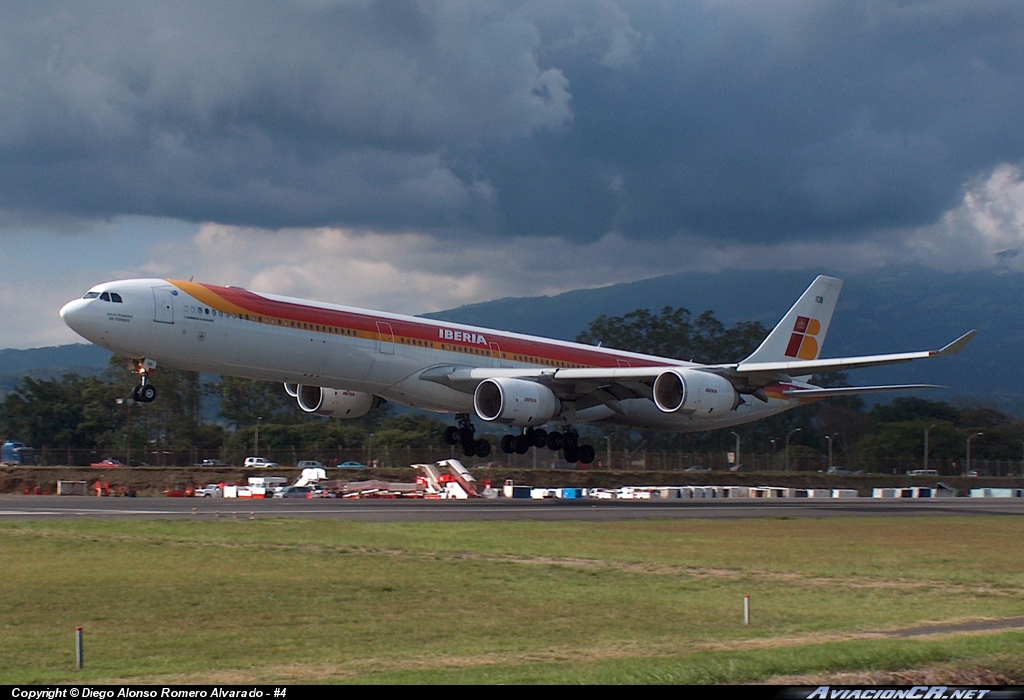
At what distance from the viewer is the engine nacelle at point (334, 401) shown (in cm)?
4962

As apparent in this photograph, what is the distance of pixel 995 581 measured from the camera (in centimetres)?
2425

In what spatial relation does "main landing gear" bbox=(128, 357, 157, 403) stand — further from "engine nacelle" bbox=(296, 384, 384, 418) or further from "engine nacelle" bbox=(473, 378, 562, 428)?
"engine nacelle" bbox=(473, 378, 562, 428)

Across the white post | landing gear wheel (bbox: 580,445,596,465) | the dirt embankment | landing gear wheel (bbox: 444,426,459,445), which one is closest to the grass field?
the white post

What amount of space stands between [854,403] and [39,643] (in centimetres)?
12380

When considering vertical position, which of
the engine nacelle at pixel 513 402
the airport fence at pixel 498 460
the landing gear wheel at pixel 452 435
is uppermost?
the engine nacelle at pixel 513 402

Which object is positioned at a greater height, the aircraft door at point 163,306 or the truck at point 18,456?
the aircraft door at point 163,306

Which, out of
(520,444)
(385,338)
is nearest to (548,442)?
(520,444)

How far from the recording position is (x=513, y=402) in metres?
45.4

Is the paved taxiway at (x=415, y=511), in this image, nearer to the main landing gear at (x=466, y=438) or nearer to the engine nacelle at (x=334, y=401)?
the main landing gear at (x=466, y=438)

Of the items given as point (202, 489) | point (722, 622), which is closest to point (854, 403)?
point (202, 489)

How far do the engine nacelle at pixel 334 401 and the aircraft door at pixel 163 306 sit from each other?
11.3 metres

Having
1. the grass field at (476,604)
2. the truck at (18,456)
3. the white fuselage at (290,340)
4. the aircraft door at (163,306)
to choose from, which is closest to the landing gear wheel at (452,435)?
the white fuselage at (290,340)

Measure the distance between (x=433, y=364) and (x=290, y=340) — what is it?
23.3ft
